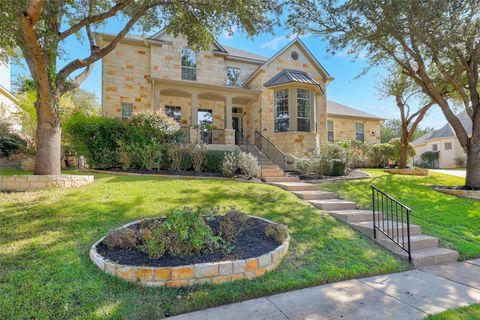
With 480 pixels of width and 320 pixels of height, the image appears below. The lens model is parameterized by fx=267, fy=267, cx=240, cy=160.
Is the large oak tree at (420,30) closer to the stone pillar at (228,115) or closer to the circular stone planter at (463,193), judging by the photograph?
the circular stone planter at (463,193)

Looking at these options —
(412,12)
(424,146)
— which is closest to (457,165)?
(424,146)

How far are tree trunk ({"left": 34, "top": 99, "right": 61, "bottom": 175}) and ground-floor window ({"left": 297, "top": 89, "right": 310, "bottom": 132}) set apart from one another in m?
11.3

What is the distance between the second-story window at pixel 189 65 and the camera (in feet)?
51.6

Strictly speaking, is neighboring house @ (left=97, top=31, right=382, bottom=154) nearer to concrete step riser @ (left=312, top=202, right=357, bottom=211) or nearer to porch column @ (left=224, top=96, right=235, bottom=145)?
porch column @ (left=224, top=96, right=235, bottom=145)

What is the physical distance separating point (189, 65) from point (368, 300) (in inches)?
600

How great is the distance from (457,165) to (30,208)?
110 feet

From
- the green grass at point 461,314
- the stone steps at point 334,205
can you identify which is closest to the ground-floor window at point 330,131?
the stone steps at point 334,205

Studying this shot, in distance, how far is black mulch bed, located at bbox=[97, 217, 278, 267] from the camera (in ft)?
11.8

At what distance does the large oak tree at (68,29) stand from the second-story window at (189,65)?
5.73m

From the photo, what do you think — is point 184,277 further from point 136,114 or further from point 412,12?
point 412,12

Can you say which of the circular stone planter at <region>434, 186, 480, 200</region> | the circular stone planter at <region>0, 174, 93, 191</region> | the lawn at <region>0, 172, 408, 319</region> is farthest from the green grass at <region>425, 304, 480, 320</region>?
the circular stone planter at <region>0, 174, 93, 191</region>

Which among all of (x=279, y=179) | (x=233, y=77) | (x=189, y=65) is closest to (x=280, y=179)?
(x=279, y=179)

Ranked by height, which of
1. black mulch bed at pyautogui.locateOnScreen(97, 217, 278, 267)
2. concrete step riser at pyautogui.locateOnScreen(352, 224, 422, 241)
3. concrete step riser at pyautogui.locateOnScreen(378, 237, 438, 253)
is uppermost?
black mulch bed at pyautogui.locateOnScreen(97, 217, 278, 267)

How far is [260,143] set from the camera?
15.1 meters
